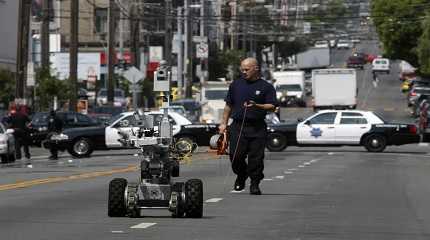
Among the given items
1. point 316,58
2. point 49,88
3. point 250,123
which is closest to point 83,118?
point 49,88

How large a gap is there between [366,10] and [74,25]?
55249 millimetres

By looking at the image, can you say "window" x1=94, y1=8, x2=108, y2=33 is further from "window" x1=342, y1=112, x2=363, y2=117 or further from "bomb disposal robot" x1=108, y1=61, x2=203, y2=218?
"bomb disposal robot" x1=108, y1=61, x2=203, y2=218

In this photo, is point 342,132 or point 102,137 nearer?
point 102,137

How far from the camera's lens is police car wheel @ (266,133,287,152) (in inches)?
1650

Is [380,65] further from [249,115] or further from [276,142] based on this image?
[249,115]

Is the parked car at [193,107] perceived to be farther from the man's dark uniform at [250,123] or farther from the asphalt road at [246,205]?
the man's dark uniform at [250,123]

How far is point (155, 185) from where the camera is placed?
1444 cm

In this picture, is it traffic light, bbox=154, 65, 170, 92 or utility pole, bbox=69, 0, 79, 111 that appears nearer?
traffic light, bbox=154, 65, 170, 92

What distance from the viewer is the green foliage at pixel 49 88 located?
201ft

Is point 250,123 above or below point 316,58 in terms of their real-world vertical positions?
above

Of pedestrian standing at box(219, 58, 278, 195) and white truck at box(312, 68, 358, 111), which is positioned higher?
pedestrian standing at box(219, 58, 278, 195)

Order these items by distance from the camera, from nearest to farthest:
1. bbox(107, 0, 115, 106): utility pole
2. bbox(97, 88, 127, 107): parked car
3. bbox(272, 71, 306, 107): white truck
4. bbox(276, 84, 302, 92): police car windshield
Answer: bbox(107, 0, 115, 106): utility pole
bbox(97, 88, 127, 107): parked car
bbox(272, 71, 306, 107): white truck
bbox(276, 84, 302, 92): police car windshield

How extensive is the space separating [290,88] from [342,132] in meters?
51.3

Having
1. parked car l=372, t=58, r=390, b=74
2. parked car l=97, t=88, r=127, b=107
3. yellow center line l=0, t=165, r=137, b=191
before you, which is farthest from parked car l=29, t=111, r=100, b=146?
parked car l=372, t=58, r=390, b=74
